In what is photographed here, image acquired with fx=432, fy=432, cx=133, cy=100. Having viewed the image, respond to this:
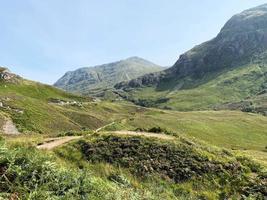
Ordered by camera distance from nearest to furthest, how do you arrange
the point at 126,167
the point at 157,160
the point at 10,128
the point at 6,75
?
the point at 126,167
the point at 157,160
the point at 10,128
the point at 6,75

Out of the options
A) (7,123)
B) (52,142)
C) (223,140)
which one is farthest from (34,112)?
(52,142)

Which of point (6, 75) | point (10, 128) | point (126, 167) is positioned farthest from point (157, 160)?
point (6, 75)

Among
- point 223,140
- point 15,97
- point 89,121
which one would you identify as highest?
point 15,97

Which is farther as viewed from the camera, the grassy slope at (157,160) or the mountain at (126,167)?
the grassy slope at (157,160)

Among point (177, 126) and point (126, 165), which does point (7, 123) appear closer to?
point (177, 126)

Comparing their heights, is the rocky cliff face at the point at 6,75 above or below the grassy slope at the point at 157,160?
above

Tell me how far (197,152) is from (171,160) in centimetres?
246

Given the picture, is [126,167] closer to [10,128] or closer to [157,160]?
[157,160]

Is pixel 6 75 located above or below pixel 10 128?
above

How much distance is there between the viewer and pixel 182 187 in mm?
25953

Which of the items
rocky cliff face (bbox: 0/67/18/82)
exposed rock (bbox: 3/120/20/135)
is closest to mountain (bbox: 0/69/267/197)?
exposed rock (bbox: 3/120/20/135)

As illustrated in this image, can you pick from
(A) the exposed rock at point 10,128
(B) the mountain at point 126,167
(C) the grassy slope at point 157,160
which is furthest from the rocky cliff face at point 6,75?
(C) the grassy slope at point 157,160

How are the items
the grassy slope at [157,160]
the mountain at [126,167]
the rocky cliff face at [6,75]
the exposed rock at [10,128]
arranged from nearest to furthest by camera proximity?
the mountain at [126,167], the grassy slope at [157,160], the exposed rock at [10,128], the rocky cliff face at [6,75]

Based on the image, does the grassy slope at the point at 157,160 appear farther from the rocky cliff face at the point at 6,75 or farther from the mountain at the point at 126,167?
the rocky cliff face at the point at 6,75
